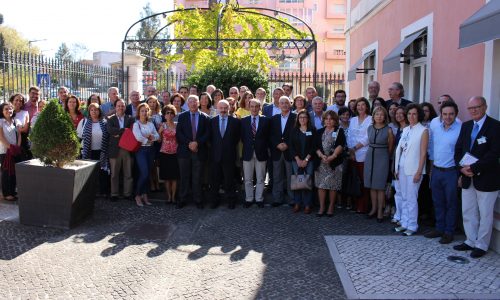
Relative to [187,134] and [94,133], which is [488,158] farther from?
[94,133]

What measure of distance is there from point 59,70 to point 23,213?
6.24 meters

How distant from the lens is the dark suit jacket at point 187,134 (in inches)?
316

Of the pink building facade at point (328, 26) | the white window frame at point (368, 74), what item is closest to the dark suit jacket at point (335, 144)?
the white window frame at point (368, 74)

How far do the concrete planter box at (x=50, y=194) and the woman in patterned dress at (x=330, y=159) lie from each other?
3.67m

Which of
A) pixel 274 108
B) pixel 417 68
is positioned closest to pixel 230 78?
pixel 274 108

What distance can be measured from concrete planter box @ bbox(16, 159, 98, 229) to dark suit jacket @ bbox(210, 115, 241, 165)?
2.24 metres

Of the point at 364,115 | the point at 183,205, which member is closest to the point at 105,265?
the point at 183,205

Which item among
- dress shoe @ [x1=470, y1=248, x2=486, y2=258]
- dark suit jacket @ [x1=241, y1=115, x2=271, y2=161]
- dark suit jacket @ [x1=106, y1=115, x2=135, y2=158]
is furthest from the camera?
dark suit jacket @ [x1=106, y1=115, x2=135, y2=158]

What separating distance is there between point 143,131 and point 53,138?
173cm

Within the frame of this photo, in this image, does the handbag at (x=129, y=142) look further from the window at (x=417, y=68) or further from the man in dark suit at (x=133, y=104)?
the window at (x=417, y=68)

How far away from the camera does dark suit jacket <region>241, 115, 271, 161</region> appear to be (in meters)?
8.06

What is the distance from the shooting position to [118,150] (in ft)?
27.1

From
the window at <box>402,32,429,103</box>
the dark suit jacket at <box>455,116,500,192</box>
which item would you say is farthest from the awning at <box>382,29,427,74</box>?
the dark suit jacket at <box>455,116,500,192</box>

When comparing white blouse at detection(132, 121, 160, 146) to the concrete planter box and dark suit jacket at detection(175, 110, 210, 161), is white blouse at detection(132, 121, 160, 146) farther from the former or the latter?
the concrete planter box
